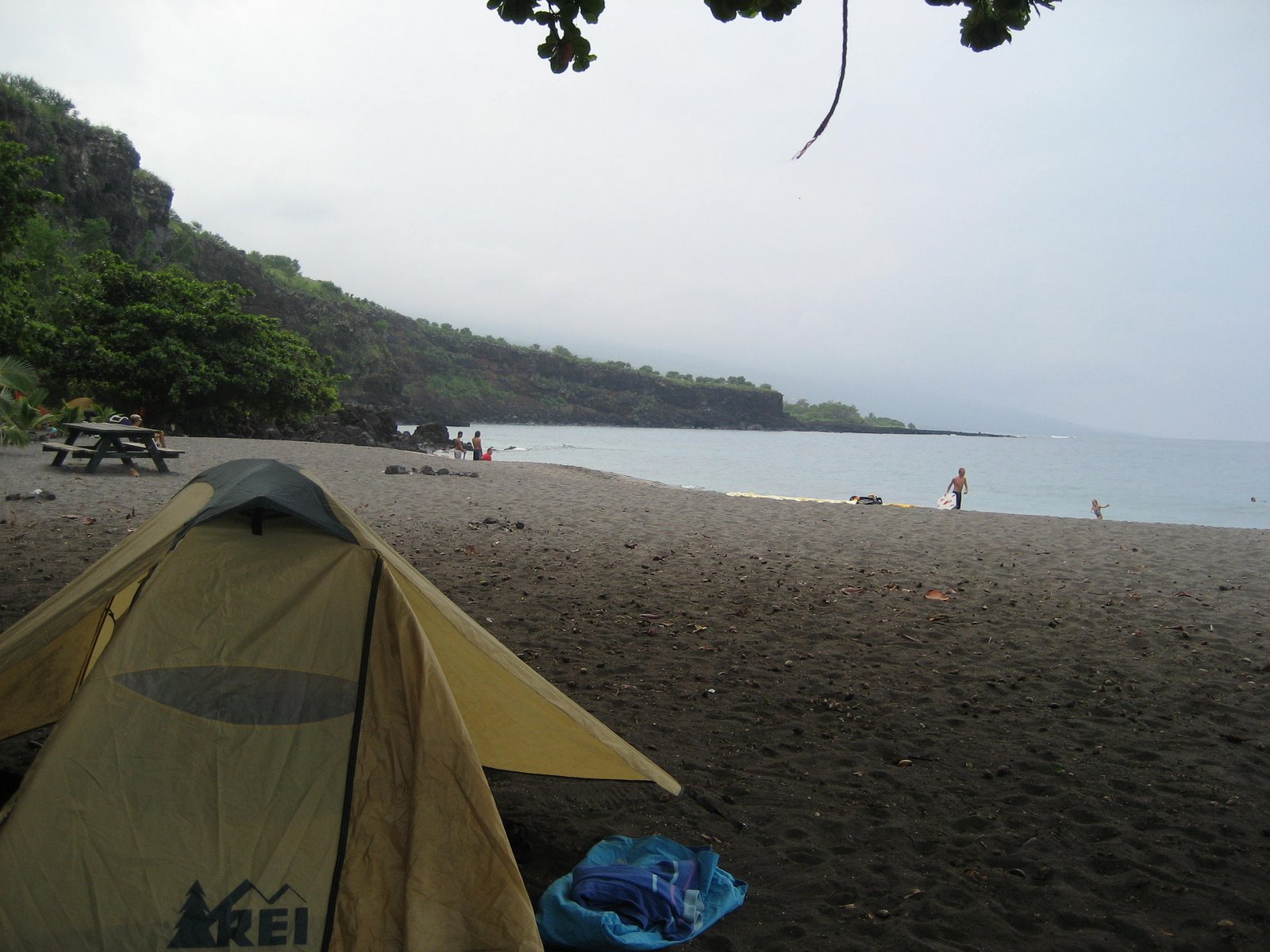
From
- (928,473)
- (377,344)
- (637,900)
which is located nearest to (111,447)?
(637,900)

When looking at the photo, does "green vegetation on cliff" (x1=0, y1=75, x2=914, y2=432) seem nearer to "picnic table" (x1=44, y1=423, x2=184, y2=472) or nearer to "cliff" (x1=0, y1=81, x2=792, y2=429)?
"cliff" (x1=0, y1=81, x2=792, y2=429)

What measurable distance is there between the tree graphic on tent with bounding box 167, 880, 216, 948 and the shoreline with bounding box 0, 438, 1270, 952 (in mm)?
1023

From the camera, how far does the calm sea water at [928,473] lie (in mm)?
36188

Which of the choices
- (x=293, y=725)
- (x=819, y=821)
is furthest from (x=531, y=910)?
(x=819, y=821)

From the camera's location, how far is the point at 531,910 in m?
2.53

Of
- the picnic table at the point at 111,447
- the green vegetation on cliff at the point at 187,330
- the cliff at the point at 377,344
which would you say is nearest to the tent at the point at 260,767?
the picnic table at the point at 111,447

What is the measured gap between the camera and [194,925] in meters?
2.37

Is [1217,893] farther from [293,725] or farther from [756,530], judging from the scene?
[756,530]

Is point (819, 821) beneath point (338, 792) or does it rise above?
beneath

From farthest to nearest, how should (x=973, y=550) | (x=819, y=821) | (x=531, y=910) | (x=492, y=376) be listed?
1. (x=492, y=376)
2. (x=973, y=550)
3. (x=819, y=821)
4. (x=531, y=910)

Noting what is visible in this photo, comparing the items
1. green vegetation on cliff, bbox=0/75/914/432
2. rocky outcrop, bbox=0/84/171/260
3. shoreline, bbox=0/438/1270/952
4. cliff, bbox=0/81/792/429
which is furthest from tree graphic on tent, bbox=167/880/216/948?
rocky outcrop, bbox=0/84/171/260

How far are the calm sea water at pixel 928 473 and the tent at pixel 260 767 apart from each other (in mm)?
23712

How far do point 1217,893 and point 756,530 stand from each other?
29.7ft

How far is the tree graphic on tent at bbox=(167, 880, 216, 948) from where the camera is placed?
7.72 feet
